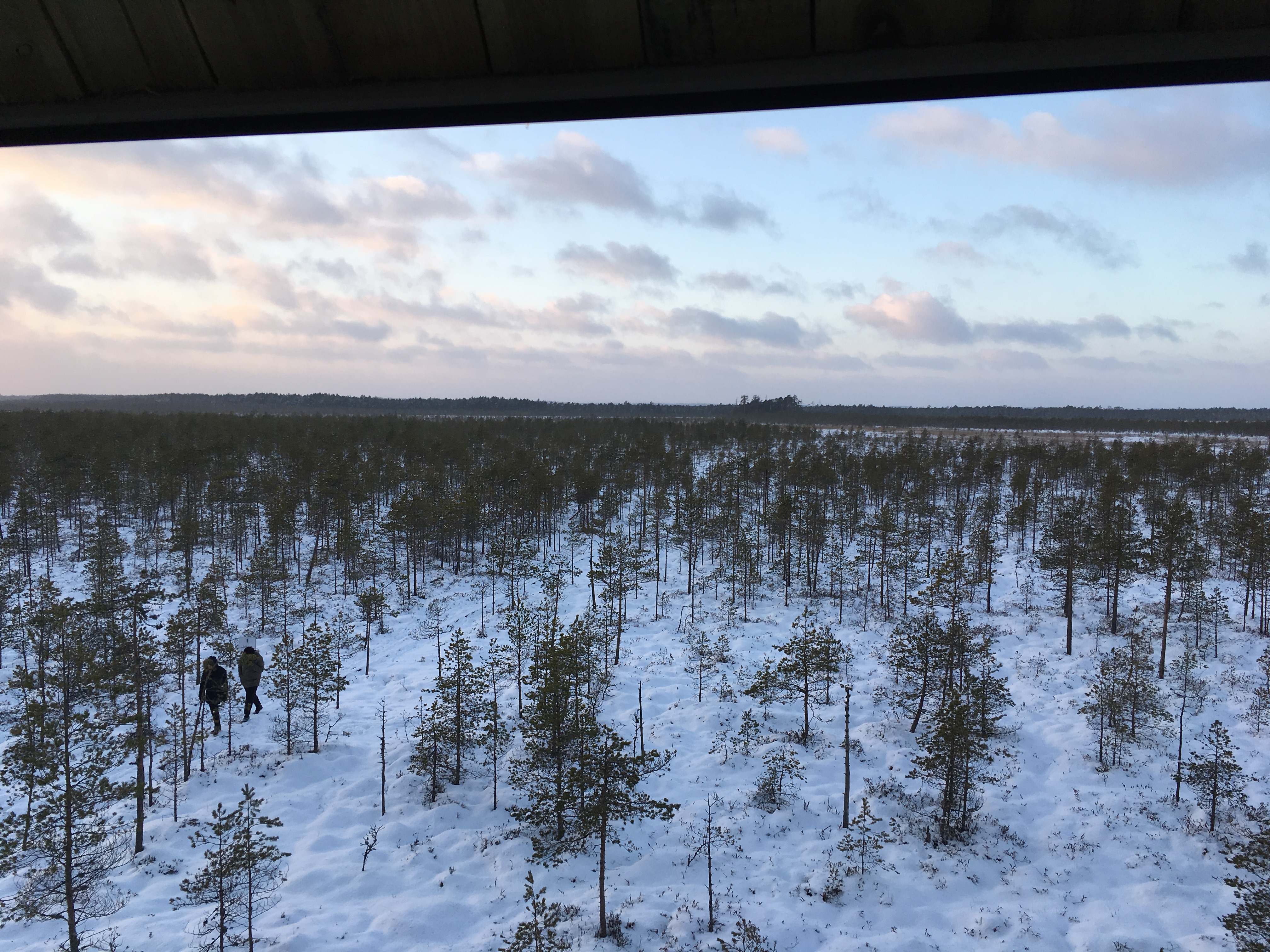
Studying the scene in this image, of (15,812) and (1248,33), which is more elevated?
(1248,33)

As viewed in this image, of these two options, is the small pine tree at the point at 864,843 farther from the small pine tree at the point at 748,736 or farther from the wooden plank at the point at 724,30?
the wooden plank at the point at 724,30

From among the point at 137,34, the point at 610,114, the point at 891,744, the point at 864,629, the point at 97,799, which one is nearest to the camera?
the point at 137,34

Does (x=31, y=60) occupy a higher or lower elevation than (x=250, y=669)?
higher

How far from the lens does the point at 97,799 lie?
14461 millimetres

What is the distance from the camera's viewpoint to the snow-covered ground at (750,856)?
48.0 feet

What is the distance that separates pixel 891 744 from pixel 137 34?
90.3ft

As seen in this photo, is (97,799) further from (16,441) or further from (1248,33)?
(16,441)

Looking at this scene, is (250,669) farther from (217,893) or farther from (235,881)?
(235,881)

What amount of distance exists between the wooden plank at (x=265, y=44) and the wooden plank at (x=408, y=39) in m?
0.06

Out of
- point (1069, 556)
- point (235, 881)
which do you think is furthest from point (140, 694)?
point (1069, 556)

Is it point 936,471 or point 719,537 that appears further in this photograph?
point 936,471

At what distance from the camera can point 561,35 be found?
1.67 m

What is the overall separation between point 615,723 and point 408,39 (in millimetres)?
25513

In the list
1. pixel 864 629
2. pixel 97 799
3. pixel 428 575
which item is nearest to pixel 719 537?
pixel 864 629
